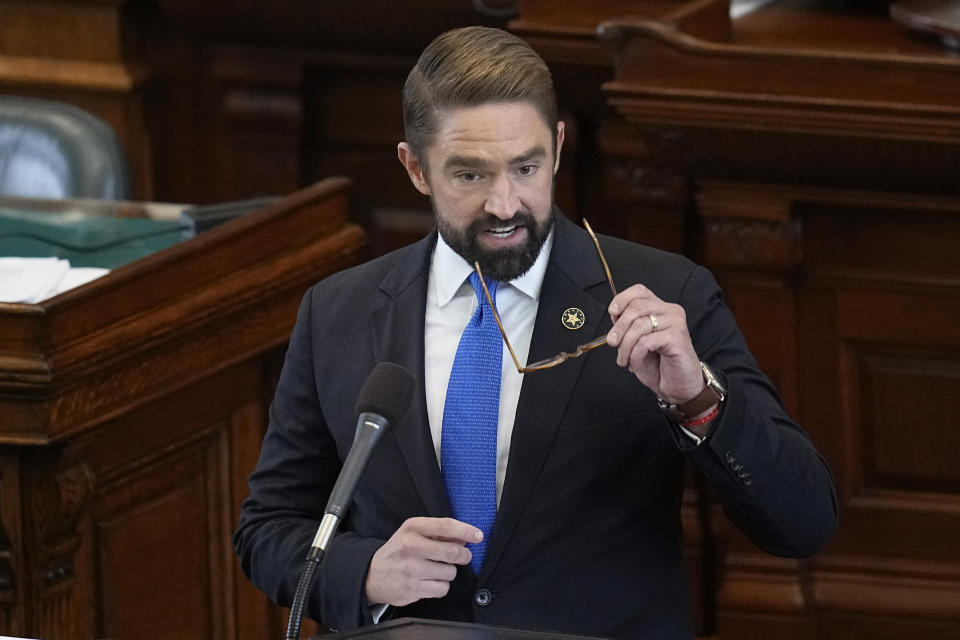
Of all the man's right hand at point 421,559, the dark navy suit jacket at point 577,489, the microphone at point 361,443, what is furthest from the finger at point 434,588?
the microphone at point 361,443

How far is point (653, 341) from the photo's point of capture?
Answer: 193cm

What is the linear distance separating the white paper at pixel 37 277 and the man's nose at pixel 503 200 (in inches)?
45.9

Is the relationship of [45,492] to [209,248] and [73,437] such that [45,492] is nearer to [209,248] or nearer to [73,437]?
[73,437]

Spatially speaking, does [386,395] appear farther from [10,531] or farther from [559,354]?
[10,531]

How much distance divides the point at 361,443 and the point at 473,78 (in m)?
0.53

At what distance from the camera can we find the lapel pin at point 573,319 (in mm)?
2215

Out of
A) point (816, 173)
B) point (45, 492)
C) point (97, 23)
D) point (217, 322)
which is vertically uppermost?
point (97, 23)

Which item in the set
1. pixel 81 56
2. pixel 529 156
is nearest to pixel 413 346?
pixel 529 156

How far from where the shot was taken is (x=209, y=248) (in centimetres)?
319

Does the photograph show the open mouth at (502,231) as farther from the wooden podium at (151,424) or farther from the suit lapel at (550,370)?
the wooden podium at (151,424)

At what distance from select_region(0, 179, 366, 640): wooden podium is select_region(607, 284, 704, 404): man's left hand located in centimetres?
123

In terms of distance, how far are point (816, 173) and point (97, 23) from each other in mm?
2177

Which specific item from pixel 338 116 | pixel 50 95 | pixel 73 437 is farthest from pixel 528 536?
pixel 50 95

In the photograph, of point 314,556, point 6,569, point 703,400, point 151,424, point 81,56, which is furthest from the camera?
point 81,56
